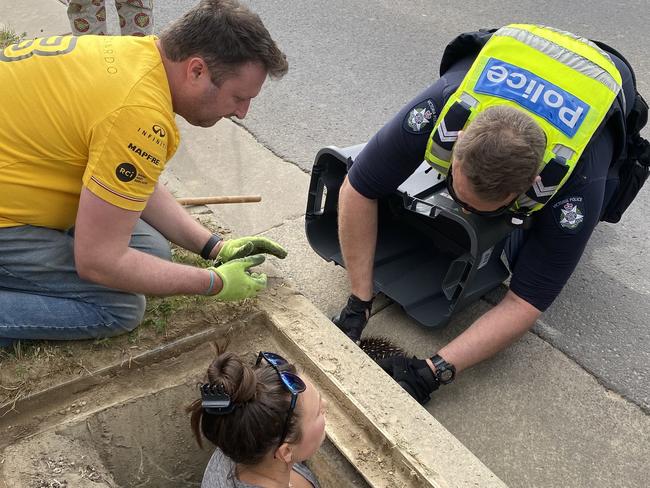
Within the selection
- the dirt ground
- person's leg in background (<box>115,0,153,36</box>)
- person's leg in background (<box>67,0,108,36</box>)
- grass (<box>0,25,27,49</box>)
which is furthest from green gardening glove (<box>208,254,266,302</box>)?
grass (<box>0,25,27,49</box>)

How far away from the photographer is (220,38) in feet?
5.87

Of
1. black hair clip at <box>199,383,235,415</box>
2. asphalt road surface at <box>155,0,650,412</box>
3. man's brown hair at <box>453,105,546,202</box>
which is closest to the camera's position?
black hair clip at <box>199,383,235,415</box>

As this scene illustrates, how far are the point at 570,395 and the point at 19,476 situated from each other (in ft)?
6.67

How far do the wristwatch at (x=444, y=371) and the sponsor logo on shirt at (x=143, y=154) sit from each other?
1.35 metres

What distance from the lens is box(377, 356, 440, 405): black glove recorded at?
2506mm

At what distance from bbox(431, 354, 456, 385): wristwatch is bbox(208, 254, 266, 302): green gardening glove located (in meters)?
0.75

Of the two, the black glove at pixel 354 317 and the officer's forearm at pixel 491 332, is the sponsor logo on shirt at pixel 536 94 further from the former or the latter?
the black glove at pixel 354 317

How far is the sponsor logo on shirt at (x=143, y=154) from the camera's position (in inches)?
70.9

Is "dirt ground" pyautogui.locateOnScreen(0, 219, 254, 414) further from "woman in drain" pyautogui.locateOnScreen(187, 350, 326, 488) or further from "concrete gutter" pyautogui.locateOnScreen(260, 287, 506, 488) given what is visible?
"woman in drain" pyautogui.locateOnScreen(187, 350, 326, 488)

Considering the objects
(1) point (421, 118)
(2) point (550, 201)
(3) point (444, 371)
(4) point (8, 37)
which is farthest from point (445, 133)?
(4) point (8, 37)

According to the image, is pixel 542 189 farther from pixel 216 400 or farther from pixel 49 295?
pixel 49 295

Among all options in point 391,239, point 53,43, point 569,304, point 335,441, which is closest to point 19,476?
point 335,441

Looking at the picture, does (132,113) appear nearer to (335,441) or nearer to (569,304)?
(335,441)

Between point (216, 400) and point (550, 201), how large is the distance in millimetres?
1472
